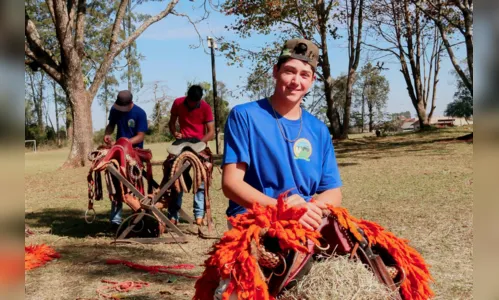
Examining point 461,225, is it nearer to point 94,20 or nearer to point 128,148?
point 128,148

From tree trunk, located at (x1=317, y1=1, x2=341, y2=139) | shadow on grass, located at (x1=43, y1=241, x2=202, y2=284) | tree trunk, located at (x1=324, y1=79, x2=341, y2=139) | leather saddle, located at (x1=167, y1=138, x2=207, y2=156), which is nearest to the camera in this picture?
shadow on grass, located at (x1=43, y1=241, x2=202, y2=284)

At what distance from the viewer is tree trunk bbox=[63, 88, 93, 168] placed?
16.3 m

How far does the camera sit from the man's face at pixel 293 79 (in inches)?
97.3

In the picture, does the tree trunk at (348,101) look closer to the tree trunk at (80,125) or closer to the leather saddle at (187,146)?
the tree trunk at (80,125)

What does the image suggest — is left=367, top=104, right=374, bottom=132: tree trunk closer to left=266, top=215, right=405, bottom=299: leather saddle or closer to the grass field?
the grass field

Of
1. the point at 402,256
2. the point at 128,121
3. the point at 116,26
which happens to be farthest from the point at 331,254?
the point at 116,26

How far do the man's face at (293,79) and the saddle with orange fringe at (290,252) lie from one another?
2.00 ft

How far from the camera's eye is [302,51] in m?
2.46

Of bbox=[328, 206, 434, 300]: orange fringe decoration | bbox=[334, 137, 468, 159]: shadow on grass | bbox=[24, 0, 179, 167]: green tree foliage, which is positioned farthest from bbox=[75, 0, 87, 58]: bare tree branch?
bbox=[328, 206, 434, 300]: orange fringe decoration

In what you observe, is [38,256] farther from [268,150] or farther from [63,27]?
[63,27]

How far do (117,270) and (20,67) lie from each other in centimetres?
480

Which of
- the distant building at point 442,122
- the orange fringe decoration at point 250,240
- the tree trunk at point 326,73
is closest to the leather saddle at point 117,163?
the orange fringe decoration at point 250,240

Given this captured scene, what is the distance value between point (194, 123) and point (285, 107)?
→ 488cm

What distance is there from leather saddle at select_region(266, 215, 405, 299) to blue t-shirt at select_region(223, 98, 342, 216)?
39 centimetres
